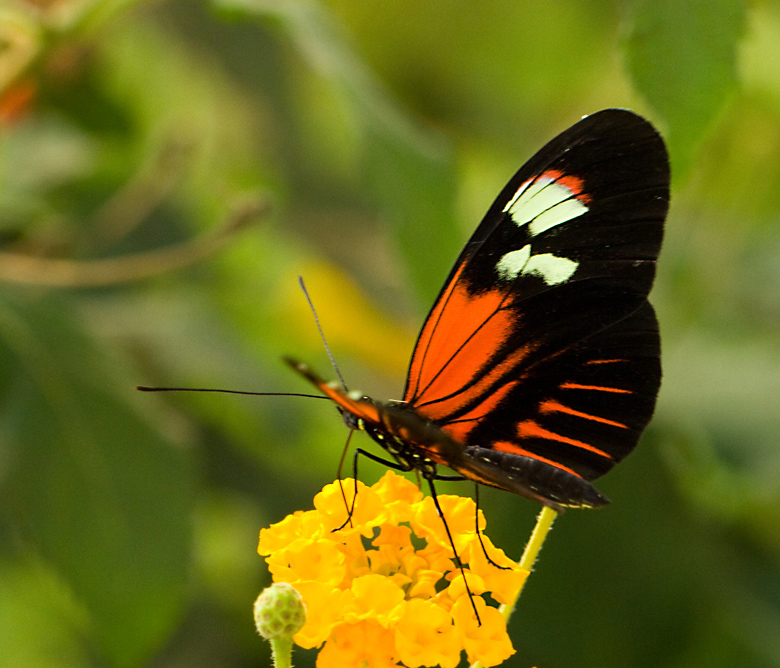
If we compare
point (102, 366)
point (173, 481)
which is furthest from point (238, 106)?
point (173, 481)

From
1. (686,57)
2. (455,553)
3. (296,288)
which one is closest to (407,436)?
(455,553)

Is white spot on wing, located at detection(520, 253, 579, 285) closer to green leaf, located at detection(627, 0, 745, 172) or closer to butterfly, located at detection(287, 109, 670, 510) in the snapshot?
butterfly, located at detection(287, 109, 670, 510)

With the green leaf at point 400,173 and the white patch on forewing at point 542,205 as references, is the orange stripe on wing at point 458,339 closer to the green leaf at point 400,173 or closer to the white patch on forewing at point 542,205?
the white patch on forewing at point 542,205

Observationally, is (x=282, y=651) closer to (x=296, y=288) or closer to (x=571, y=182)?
(x=571, y=182)

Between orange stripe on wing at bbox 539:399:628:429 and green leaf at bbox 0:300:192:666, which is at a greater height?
orange stripe on wing at bbox 539:399:628:429

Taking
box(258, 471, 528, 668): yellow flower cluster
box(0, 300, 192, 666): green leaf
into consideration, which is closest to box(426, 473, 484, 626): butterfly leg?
box(258, 471, 528, 668): yellow flower cluster
